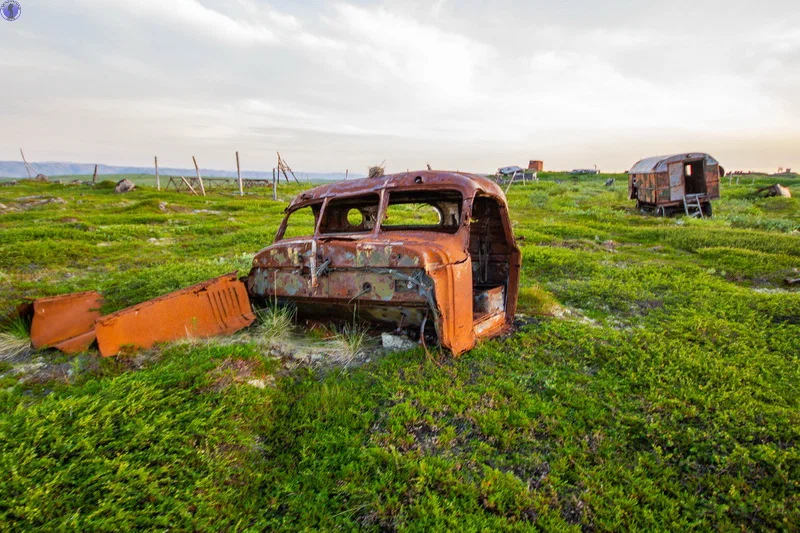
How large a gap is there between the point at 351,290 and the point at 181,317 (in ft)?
6.75

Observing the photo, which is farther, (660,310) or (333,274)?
(660,310)

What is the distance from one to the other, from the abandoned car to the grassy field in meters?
0.51

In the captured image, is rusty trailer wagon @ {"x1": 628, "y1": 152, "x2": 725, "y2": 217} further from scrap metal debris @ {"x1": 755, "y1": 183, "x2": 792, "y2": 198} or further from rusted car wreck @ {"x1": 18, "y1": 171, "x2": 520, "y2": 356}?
rusted car wreck @ {"x1": 18, "y1": 171, "x2": 520, "y2": 356}

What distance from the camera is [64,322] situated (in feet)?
16.6

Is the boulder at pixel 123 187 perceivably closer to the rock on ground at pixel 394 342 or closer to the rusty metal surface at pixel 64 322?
the rusty metal surface at pixel 64 322

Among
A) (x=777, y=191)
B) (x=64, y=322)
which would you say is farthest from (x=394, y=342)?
(x=777, y=191)

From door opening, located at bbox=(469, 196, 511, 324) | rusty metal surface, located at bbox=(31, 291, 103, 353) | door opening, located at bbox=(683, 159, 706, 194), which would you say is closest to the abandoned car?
A: door opening, located at bbox=(469, 196, 511, 324)

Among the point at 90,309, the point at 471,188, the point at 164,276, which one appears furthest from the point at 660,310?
the point at 164,276

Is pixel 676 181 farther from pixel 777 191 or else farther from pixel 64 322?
pixel 64 322

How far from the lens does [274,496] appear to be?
2703 mm

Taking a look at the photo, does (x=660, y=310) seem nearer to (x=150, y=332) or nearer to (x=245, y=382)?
(x=245, y=382)

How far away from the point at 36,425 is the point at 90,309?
322 cm

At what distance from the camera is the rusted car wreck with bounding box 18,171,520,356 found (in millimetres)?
4117

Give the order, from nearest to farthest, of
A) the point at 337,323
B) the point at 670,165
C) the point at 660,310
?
the point at 337,323
the point at 660,310
the point at 670,165
